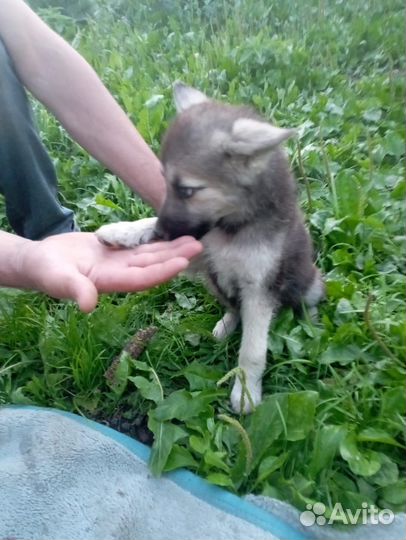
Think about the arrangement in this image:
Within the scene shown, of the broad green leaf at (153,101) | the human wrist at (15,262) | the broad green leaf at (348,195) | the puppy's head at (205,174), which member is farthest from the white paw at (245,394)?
the broad green leaf at (153,101)

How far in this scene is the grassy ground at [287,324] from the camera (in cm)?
197

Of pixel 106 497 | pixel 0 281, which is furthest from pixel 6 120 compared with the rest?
pixel 106 497

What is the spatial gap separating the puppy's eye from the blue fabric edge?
2.88 ft

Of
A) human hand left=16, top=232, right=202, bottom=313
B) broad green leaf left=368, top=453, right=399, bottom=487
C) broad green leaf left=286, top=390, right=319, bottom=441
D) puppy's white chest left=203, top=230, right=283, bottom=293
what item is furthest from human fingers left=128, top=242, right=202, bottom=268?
broad green leaf left=368, top=453, right=399, bottom=487

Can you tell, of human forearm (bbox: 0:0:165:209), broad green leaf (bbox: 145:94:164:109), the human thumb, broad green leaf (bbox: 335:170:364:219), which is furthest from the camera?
broad green leaf (bbox: 145:94:164:109)

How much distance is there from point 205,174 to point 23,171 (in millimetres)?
1080

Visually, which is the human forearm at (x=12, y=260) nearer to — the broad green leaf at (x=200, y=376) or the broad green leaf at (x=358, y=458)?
the broad green leaf at (x=200, y=376)

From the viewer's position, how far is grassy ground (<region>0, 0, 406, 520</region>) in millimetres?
1973

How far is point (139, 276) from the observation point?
192 centimetres

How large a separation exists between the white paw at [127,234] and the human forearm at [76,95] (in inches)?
12.2

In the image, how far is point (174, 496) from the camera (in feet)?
6.49

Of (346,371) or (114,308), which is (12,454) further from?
(346,371)

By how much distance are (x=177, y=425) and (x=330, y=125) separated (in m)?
2.17

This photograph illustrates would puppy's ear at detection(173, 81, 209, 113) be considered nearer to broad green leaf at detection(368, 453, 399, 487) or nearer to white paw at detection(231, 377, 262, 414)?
white paw at detection(231, 377, 262, 414)
